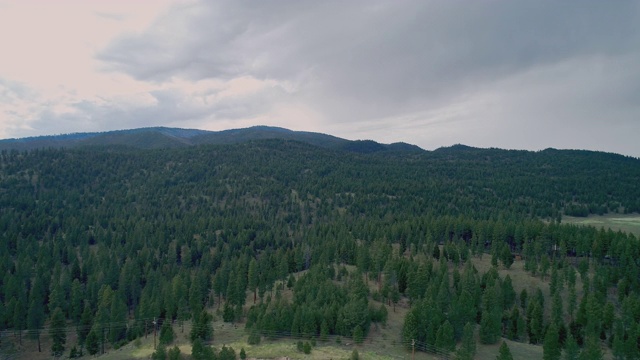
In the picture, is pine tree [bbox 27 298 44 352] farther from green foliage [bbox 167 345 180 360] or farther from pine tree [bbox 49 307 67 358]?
green foliage [bbox 167 345 180 360]

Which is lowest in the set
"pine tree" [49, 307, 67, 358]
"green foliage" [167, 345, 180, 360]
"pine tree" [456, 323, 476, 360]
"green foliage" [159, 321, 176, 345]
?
"pine tree" [49, 307, 67, 358]

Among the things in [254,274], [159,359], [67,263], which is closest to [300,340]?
[159,359]

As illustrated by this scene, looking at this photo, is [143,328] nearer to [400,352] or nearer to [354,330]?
[354,330]

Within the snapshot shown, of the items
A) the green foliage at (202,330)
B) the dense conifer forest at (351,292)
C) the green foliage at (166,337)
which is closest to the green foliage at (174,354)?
the dense conifer forest at (351,292)

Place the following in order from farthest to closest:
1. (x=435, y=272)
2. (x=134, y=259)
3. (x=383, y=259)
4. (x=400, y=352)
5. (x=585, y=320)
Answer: (x=134, y=259), (x=383, y=259), (x=435, y=272), (x=585, y=320), (x=400, y=352)

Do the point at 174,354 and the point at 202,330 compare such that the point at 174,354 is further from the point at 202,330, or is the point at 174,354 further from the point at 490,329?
the point at 490,329

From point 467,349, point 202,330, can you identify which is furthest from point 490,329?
point 202,330

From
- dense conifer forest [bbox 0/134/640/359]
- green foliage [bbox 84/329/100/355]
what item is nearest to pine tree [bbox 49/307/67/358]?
dense conifer forest [bbox 0/134/640/359]

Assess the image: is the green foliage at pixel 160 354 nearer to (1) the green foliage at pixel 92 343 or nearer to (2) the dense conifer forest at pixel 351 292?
(2) the dense conifer forest at pixel 351 292
